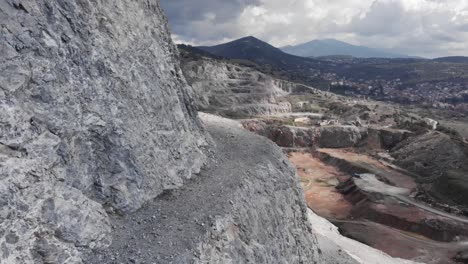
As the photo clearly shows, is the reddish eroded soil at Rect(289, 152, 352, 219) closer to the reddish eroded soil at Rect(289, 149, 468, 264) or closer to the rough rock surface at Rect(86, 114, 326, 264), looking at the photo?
the reddish eroded soil at Rect(289, 149, 468, 264)

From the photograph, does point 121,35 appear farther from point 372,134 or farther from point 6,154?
point 372,134

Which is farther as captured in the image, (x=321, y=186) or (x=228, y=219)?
(x=321, y=186)

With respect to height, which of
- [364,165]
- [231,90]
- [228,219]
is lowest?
[364,165]

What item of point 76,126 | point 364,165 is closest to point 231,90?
point 364,165

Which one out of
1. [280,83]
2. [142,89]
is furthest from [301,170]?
[280,83]

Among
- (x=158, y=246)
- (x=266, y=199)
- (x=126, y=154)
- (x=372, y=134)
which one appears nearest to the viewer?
(x=158, y=246)

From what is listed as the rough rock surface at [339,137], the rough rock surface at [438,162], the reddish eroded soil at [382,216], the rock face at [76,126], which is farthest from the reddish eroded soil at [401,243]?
the rough rock surface at [339,137]

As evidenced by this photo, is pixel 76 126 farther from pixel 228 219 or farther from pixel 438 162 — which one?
pixel 438 162
